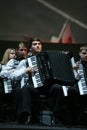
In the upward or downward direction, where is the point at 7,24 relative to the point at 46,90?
upward

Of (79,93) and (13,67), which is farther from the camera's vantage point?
(13,67)

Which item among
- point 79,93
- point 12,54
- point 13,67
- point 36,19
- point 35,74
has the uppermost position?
point 36,19

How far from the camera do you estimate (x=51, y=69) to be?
655 centimetres

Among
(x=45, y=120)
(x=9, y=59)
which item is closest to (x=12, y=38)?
(x=9, y=59)

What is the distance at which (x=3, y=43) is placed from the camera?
330 inches

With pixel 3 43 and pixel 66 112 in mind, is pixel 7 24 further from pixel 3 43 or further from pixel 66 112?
pixel 66 112

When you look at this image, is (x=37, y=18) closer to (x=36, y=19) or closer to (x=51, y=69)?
(x=36, y=19)

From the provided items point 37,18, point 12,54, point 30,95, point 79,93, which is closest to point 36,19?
point 37,18

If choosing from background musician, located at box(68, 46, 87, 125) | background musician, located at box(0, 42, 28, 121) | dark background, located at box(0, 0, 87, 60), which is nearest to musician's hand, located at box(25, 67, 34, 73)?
background musician, located at box(0, 42, 28, 121)

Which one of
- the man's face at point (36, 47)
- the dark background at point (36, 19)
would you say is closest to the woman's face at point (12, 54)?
the man's face at point (36, 47)

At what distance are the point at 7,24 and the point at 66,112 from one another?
8.43 feet

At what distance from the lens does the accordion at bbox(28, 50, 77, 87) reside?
652 cm

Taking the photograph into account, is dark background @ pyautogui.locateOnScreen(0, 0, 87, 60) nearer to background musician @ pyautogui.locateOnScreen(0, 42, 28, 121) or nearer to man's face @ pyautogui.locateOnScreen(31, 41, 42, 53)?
background musician @ pyautogui.locateOnScreen(0, 42, 28, 121)

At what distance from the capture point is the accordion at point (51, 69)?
6516 mm
